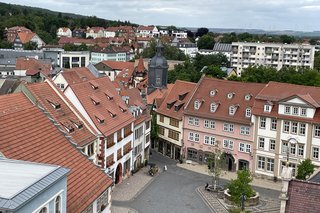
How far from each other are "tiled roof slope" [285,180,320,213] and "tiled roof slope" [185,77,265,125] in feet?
101

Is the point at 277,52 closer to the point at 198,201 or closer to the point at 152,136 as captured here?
the point at 152,136

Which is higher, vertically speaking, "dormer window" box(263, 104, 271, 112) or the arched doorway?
"dormer window" box(263, 104, 271, 112)

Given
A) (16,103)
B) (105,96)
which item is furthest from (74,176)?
(105,96)

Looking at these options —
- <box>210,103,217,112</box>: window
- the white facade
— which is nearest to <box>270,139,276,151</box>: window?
<box>210,103,217,112</box>: window

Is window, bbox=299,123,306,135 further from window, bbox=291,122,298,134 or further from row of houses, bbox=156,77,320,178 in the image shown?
window, bbox=291,122,298,134

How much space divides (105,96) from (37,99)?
44.9 feet

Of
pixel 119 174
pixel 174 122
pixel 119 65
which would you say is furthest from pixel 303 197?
pixel 119 65

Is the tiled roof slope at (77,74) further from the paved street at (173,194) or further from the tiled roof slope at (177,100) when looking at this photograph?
the paved street at (173,194)

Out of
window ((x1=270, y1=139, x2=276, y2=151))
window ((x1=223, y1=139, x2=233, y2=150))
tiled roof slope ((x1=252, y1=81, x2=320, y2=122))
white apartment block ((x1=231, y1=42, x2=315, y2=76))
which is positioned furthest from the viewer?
white apartment block ((x1=231, y1=42, x2=315, y2=76))

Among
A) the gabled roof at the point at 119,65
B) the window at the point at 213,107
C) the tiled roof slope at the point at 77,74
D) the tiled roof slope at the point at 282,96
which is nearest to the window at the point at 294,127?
the tiled roof slope at the point at 282,96

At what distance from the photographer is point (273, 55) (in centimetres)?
13950

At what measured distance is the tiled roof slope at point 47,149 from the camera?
2238 cm

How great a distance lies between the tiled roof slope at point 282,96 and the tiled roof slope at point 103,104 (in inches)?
562

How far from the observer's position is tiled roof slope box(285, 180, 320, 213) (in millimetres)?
20922
